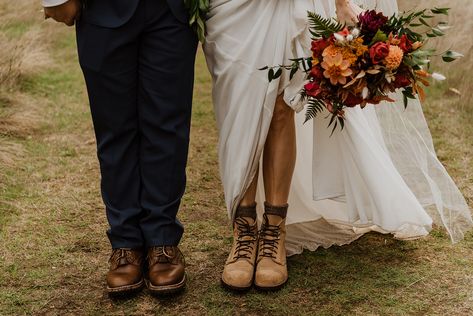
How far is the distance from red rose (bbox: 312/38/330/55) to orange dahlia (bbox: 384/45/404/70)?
0.80 feet

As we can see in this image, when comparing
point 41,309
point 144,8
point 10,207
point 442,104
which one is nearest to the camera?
point 144,8

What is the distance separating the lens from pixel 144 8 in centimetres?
299

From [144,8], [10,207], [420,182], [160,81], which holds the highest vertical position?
[144,8]

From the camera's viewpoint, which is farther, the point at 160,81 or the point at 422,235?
the point at 422,235

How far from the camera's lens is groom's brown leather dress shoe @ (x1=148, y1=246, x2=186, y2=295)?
324cm

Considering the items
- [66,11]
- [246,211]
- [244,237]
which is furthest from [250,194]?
[66,11]

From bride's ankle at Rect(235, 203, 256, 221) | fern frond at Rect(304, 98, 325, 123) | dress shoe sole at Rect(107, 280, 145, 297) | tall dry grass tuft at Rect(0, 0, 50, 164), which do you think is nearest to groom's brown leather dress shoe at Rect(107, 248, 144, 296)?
dress shoe sole at Rect(107, 280, 145, 297)

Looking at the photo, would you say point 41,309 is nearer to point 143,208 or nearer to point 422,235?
point 143,208

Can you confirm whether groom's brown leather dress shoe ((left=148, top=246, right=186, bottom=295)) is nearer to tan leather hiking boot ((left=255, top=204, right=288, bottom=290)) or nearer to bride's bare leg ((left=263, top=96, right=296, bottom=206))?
tan leather hiking boot ((left=255, top=204, right=288, bottom=290))

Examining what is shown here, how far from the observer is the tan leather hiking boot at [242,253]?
10.8 ft

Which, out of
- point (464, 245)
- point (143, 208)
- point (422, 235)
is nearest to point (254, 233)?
point (143, 208)

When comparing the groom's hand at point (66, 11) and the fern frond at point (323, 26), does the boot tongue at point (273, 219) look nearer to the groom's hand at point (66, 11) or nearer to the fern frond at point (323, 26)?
the fern frond at point (323, 26)

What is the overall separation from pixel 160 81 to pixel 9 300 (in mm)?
1165

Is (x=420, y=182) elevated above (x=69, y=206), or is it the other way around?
(x=420, y=182)
